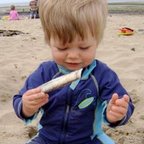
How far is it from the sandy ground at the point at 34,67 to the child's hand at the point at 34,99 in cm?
87

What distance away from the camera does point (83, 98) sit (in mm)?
2154

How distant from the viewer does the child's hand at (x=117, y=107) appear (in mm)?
1841

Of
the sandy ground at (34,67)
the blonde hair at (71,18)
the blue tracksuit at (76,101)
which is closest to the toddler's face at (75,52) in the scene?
the blonde hair at (71,18)

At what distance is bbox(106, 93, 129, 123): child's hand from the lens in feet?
6.04

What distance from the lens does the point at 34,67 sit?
4.92 metres

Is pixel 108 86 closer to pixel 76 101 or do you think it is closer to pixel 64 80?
pixel 76 101

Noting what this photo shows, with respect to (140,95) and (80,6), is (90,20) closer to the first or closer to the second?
(80,6)

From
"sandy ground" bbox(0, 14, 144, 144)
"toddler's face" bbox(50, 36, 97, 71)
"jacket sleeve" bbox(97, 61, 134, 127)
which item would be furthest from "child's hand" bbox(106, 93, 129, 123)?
"sandy ground" bbox(0, 14, 144, 144)

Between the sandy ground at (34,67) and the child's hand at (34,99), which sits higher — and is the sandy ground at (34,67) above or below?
below

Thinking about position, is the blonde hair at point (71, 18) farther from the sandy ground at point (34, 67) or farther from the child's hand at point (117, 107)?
the sandy ground at point (34, 67)

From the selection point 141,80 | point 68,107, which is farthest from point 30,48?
point 68,107

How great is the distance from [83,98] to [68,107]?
0.32ft

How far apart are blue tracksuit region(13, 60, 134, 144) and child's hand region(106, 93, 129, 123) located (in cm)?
A: 19

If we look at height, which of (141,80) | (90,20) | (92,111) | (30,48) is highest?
(90,20)
